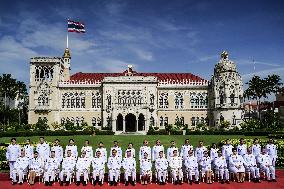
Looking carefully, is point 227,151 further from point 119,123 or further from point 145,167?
point 119,123

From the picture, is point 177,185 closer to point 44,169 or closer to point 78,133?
point 44,169

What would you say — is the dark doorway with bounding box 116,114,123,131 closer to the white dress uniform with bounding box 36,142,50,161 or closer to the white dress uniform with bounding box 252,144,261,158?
the white dress uniform with bounding box 36,142,50,161

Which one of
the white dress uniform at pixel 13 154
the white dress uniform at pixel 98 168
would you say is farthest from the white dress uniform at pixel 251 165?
the white dress uniform at pixel 13 154

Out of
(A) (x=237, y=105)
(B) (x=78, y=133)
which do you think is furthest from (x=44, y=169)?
(A) (x=237, y=105)

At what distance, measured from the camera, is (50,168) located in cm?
1522

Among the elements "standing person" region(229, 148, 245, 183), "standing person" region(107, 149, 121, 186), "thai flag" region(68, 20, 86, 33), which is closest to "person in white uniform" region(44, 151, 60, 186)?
"standing person" region(107, 149, 121, 186)

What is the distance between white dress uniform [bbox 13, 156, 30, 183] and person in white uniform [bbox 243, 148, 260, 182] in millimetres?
10663

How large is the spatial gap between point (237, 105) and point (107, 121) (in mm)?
23147

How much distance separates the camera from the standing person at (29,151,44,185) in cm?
1515

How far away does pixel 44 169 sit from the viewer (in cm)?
1555

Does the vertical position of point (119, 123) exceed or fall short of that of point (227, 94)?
it falls short

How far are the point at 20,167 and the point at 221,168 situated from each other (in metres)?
9.53

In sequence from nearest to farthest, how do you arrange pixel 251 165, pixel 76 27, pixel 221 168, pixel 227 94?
pixel 221 168, pixel 251 165, pixel 76 27, pixel 227 94

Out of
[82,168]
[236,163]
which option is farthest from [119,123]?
[236,163]
